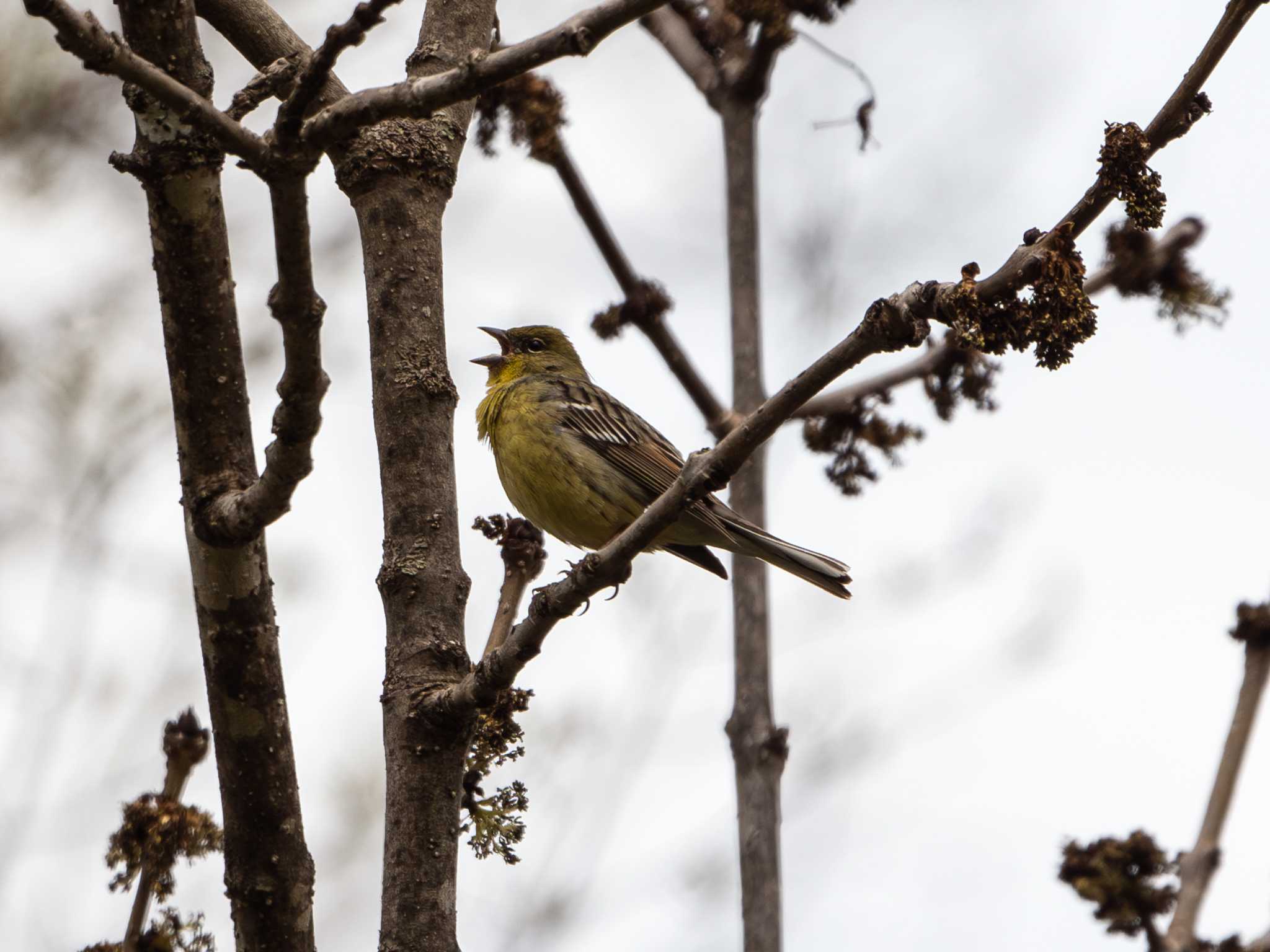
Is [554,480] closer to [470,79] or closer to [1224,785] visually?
[1224,785]

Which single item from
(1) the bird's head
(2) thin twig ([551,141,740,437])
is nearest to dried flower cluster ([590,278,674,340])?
(2) thin twig ([551,141,740,437])

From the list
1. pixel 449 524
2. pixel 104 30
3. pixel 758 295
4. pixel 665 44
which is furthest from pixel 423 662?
pixel 665 44

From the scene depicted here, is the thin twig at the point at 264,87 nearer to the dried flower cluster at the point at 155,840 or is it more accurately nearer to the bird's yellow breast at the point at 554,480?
the dried flower cluster at the point at 155,840

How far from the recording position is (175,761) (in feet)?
9.14

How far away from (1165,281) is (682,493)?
319cm

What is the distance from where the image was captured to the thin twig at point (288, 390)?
2.54 metres

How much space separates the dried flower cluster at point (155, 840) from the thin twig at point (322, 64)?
142 centimetres

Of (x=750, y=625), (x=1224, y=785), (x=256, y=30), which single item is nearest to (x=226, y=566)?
(x=256, y=30)

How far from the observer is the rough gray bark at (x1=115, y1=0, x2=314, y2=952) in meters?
3.14

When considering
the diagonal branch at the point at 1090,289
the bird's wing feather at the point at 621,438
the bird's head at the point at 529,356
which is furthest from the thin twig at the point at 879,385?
the bird's head at the point at 529,356

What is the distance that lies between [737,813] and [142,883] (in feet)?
6.92

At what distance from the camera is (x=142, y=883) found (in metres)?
2.71

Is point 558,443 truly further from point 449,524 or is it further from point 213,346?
point 213,346

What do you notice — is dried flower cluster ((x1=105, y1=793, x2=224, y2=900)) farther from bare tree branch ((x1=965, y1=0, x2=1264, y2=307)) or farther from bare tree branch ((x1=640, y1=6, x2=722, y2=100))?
bare tree branch ((x1=640, y1=6, x2=722, y2=100))
